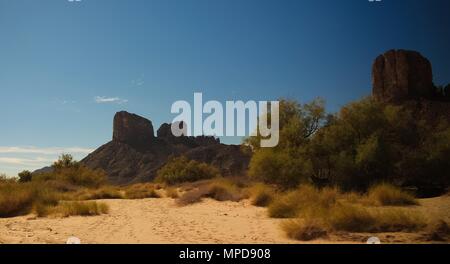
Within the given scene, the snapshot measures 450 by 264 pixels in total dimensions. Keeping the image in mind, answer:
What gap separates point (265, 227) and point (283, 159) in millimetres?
9901

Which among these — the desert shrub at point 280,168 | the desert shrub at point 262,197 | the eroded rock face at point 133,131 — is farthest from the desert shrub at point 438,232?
the eroded rock face at point 133,131

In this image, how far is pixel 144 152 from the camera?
Answer: 8569 cm

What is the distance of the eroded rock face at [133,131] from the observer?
90375 mm

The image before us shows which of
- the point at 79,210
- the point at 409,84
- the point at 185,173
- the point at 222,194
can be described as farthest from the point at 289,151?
the point at 409,84

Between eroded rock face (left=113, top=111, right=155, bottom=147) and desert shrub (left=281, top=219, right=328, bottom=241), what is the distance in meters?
81.0

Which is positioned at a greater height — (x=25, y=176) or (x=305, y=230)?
(x=25, y=176)

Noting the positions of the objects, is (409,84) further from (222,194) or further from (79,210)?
(79,210)

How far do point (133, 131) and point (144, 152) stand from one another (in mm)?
8445

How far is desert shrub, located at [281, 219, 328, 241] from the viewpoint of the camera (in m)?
9.91

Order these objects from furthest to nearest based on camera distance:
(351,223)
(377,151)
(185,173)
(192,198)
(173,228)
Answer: (185,173), (192,198), (377,151), (173,228), (351,223)

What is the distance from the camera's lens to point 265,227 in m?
11.9
